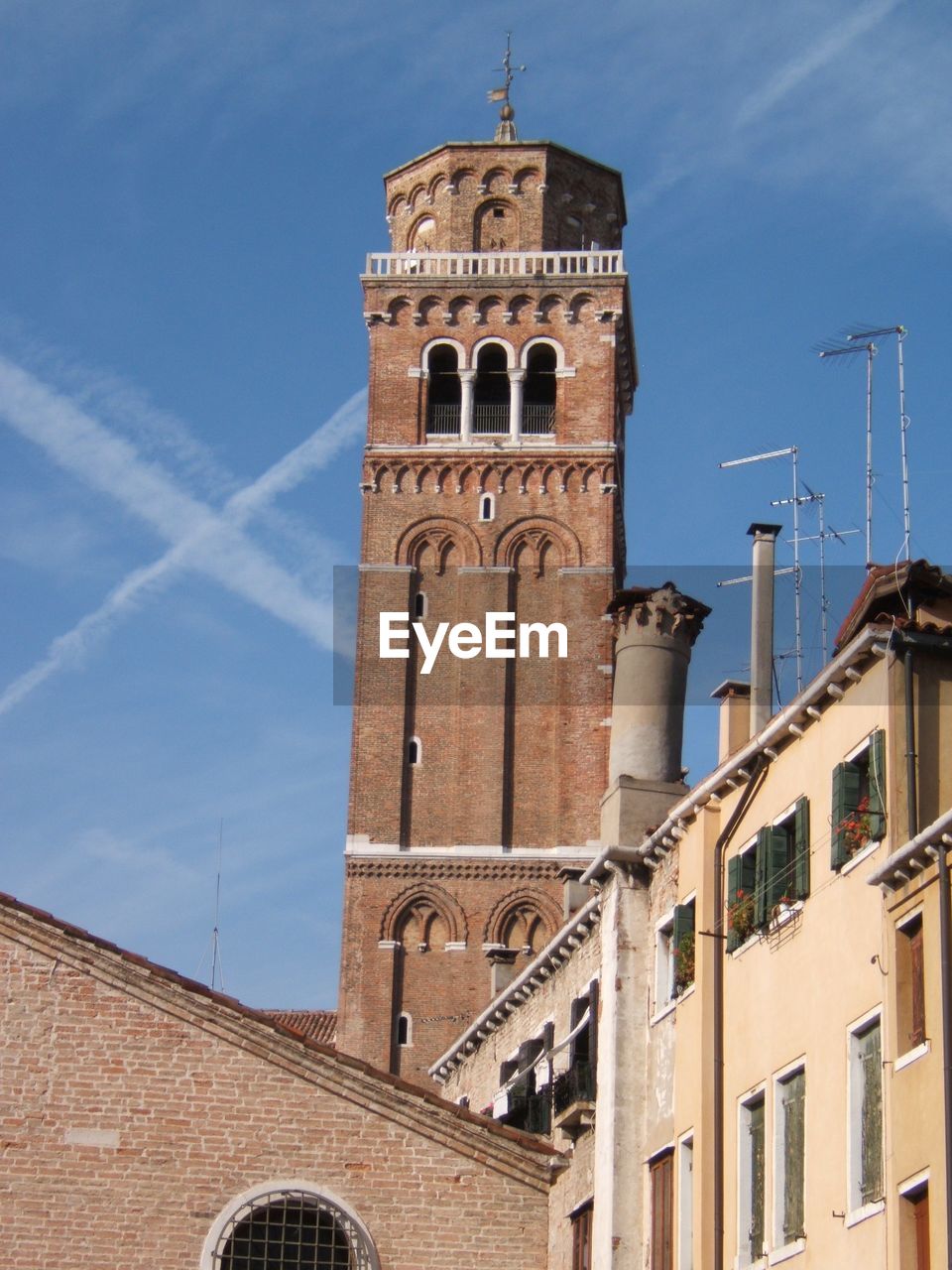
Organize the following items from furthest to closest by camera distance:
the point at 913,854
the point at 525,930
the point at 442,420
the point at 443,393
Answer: the point at 443,393, the point at 442,420, the point at 525,930, the point at 913,854

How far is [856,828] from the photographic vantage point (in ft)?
60.1

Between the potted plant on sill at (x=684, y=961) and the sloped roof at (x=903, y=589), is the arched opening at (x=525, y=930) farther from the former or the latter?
the sloped roof at (x=903, y=589)

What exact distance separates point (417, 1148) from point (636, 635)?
6.52m

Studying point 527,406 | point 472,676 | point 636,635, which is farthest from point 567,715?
point 636,635

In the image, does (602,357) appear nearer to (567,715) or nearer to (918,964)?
(567,715)

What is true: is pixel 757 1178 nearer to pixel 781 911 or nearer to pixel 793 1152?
pixel 793 1152

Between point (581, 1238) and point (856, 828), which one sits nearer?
point (856, 828)

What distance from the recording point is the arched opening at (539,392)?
191 feet

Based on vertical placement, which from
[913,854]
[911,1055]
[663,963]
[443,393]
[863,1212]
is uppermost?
[443,393]

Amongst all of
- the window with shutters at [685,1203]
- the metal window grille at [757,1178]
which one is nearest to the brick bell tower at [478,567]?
Answer: the window with shutters at [685,1203]

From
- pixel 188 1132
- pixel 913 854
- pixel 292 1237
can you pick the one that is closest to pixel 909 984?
pixel 913 854

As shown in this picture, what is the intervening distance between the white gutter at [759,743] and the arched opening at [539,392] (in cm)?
3364

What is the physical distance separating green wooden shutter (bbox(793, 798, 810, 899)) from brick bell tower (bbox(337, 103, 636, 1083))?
104 ft

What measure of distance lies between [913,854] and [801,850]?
9.91 ft
